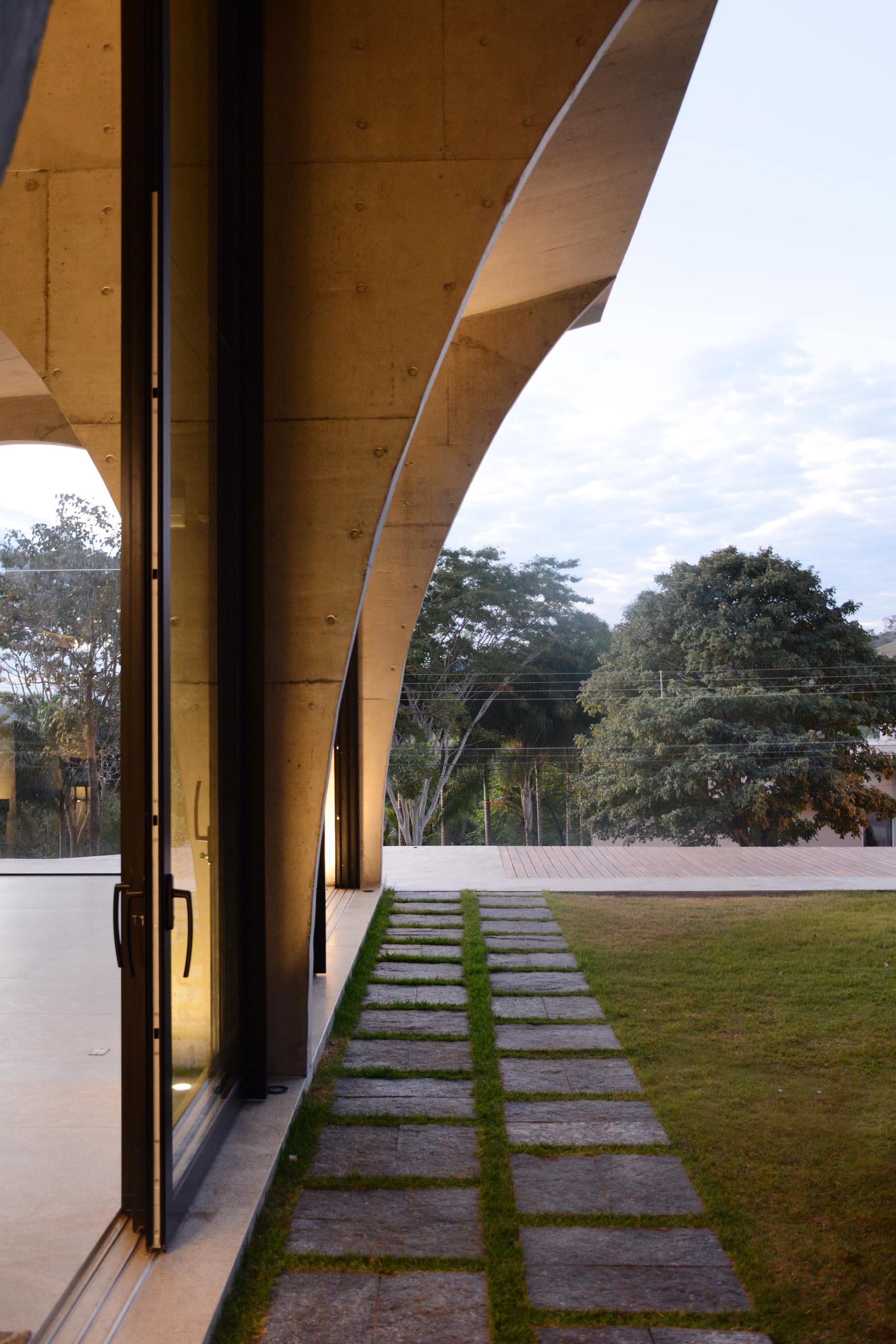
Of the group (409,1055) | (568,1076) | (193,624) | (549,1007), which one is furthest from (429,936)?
(193,624)

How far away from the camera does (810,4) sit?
87.3ft

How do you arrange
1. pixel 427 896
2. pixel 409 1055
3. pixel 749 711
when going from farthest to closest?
pixel 749 711 < pixel 427 896 < pixel 409 1055

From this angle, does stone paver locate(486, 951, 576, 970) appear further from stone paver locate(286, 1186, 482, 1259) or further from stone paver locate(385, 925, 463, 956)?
stone paver locate(286, 1186, 482, 1259)

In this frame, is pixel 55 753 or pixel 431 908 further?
pixel 431 908

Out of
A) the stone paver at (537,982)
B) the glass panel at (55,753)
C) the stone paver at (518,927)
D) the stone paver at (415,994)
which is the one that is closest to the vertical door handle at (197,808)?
the glass panel at (55,753)

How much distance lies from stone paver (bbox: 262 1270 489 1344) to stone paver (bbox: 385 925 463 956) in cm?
381

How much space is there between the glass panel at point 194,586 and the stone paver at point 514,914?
168 inches

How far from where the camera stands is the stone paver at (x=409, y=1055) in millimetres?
4299

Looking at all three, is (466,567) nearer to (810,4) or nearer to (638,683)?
(638,683)

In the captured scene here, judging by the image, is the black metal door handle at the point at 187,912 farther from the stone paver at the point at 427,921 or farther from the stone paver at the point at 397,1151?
the stone paver at the point at 427,921

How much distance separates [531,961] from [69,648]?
13.8 feet

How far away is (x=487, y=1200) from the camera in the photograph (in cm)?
305

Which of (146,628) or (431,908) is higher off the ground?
(146,628)

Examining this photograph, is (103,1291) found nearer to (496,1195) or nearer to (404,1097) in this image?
(496,1195)
